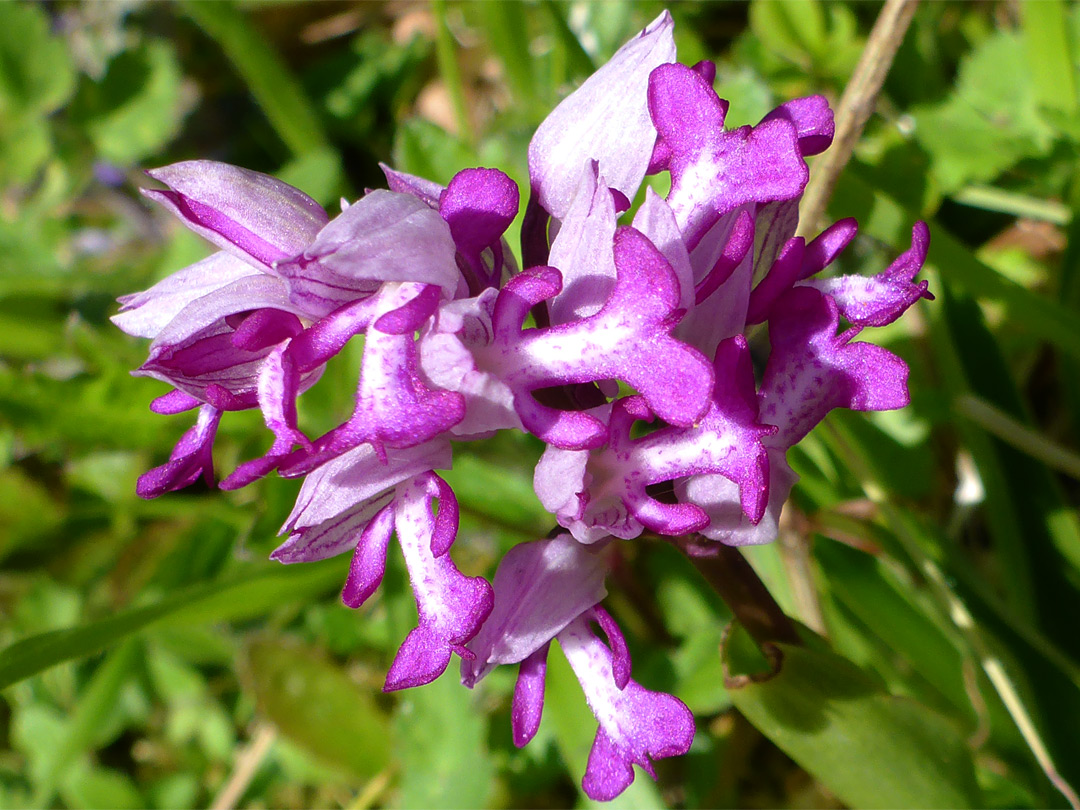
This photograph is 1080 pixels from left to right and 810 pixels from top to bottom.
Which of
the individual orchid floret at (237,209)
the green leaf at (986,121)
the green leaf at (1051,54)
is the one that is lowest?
the green leaf at (986,121)

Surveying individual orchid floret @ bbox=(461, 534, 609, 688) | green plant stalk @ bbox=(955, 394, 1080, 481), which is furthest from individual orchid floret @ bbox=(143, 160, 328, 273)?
green plant stalk @ bbox=(955, 394, 1080, 481)

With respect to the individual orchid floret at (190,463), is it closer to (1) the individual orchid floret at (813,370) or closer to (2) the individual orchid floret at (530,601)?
(2) the individual orchid floret at (530,601)

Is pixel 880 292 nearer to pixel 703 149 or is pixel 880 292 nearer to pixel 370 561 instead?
pixel 703 149

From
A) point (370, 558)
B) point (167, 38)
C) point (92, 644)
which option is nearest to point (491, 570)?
point (92, 644)

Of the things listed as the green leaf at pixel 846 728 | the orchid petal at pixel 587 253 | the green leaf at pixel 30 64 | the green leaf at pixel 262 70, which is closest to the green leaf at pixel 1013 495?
the green leaf at pixel 846 728

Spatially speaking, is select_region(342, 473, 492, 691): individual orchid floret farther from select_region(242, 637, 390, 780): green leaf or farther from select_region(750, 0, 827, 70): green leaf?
select_region(750, 0, 827, 70): green leaf

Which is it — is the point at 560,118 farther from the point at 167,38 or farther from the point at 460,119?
the point at 167,38
